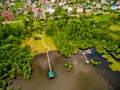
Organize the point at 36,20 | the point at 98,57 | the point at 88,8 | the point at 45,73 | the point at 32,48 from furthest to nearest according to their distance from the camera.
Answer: the point at 88,8 → the point at 36,20 → the point at 32,48 → the point at 98,57 → the point at 45,73

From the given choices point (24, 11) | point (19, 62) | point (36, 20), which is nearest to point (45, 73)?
point (19, 62)

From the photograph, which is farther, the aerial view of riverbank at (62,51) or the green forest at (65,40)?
the green forest at (65,40)

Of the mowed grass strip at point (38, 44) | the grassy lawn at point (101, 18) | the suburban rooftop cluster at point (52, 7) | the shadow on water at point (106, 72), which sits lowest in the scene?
the shadow on water at point (106, 72)

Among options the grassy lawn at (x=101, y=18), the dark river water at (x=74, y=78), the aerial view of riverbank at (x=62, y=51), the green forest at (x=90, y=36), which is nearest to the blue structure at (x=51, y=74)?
the aerial view of riverbank at (x=62, y=51)

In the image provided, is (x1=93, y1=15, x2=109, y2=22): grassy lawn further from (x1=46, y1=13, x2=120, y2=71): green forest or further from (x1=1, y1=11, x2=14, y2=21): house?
(x1=1, y1=11, x2=14, y2=21): house

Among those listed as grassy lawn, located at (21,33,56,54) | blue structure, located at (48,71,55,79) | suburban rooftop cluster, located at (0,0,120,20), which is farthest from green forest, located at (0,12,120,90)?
suburban rooftop cluster, located at (0,0,120,20)

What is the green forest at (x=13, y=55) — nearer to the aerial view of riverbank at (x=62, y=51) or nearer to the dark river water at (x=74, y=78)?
the aerial view of riverbank at (x=62, y=51)

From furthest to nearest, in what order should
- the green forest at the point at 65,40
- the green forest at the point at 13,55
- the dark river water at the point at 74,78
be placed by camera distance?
the green forest at the point at 65,40, the green forest at the point at 13,55, the dark river water at the point at 74,78

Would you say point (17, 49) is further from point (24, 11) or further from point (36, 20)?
point (24, 11)
